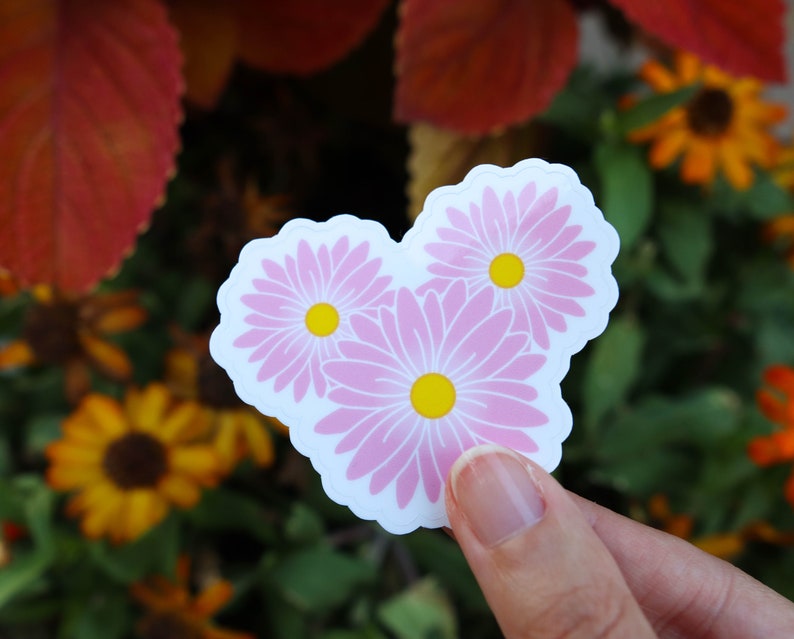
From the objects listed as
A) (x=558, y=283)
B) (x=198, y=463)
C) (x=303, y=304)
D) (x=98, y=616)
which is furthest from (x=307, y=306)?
(x=98, y=616)

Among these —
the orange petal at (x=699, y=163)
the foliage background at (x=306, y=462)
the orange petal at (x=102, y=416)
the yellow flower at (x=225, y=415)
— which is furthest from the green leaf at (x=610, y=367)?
the orange petal at (x=102, y=416)

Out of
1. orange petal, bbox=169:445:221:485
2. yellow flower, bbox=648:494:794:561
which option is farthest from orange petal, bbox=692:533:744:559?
orange petal, bbox=169:445:221:485

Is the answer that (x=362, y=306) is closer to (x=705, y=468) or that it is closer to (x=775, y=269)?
(x=705, y=468)

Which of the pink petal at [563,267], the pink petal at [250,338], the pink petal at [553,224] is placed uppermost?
the pink petal at [553,224]

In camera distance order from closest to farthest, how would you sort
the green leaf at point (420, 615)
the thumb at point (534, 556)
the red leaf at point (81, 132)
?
the thumb at point (534, 556) < the red leaf at point (81, 132) < the green leaf at point (420, 615)

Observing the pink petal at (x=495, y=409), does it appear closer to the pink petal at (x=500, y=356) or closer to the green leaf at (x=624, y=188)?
the pink petal at (x=500, y=356)

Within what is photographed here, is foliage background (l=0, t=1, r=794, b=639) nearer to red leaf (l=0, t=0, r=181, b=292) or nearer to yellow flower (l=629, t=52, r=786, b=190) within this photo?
yellow flower (l=629, t=52, r=786, b=190)

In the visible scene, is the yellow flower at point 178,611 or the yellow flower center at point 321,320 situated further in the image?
the yellow flower at point 178,611
